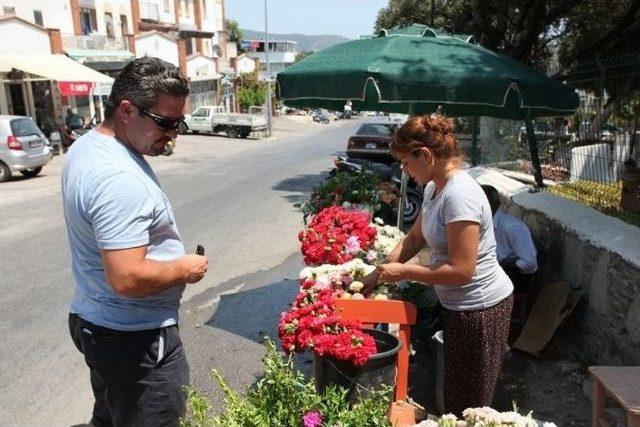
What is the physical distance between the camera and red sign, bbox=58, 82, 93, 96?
2286cm

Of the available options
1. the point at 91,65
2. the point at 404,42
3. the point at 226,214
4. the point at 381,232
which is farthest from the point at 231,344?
the point at 91,65

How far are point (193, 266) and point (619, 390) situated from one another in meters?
1.95

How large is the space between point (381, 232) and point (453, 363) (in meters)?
1.91

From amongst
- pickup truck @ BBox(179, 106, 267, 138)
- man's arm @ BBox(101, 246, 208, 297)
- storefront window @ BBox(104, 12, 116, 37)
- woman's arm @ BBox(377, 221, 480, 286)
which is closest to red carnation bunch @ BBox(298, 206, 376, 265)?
woman's arm @ BBox(377, 221, 480, 286)

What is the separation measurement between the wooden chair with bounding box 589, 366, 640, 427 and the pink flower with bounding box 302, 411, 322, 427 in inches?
53.1

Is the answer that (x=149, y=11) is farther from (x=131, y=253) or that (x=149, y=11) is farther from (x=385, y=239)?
(x=131, y=253)

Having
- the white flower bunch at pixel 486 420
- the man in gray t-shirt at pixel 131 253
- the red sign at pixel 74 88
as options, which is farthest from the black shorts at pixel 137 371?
the red sign at pixel 74 88

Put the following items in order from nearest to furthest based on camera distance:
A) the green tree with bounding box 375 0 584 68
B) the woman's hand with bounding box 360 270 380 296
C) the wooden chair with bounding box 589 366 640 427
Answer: the wooden chair with bounding box 589 366 640 427 → the woman's hand with bounding box 360 270 380 296 → the green tree with bounding box 375 0 584 68

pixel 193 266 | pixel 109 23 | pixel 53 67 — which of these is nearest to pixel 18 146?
pixel 53 67

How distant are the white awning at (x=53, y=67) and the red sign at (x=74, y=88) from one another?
7.9 inches

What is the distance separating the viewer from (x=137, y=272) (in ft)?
6.64

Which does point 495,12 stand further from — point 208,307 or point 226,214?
point 208,307

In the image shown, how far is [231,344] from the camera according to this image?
5125mm

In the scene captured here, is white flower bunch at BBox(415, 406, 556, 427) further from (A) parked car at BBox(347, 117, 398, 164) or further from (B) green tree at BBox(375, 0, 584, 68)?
(A) parked car at BBox(347, 117, 398, 164)
